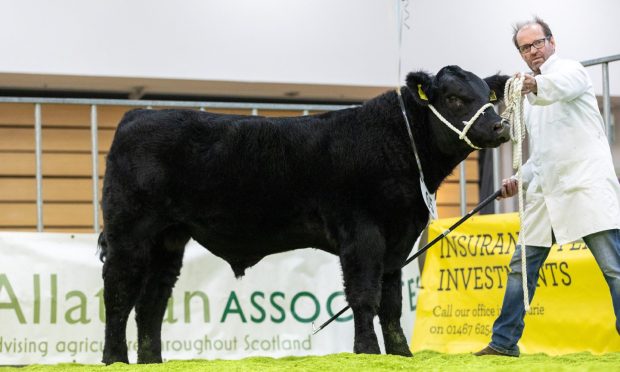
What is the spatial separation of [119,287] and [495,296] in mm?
2760

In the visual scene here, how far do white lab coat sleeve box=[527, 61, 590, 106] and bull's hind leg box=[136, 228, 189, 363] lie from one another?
208cm

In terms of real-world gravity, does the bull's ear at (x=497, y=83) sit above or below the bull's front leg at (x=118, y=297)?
above

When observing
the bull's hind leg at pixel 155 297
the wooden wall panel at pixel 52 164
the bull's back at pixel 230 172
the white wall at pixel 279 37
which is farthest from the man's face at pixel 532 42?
the wooden wall panel at pixel 52 164

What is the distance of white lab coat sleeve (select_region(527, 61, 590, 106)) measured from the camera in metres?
5.10

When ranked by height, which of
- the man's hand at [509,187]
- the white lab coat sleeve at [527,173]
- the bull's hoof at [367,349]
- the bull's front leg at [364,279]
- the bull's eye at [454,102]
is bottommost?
the bull's hoof at [367,349]

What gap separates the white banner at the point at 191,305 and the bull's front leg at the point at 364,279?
2.24 meters

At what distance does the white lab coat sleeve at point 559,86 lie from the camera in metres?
5.10

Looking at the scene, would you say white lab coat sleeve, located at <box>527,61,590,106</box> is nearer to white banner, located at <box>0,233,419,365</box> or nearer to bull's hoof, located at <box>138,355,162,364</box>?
bull's hoof, located at <box>138,355,162,364</box>

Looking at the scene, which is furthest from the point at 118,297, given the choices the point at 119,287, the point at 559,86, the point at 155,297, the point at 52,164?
the point at 52,164

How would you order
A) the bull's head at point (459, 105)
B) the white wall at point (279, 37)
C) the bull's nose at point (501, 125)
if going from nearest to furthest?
1. the bull's nose at point (501, 125)
2. the bull's head at point (459, 105)
3. the white wall at point (279, 37)

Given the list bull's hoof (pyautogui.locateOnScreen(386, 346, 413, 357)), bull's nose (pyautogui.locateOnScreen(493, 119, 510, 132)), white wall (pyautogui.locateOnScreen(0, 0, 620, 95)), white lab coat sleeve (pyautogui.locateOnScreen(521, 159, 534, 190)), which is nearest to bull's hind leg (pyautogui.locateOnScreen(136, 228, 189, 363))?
bull's hoof (pyautogui.locateOnScreen(386, 346, 413, 357))

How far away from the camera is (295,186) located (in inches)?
210

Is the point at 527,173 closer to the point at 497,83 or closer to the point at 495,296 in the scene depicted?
the point at 497,83

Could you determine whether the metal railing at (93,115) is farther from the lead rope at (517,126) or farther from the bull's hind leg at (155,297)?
the lead rope at (517,126)
